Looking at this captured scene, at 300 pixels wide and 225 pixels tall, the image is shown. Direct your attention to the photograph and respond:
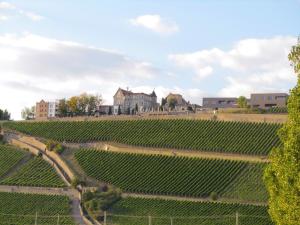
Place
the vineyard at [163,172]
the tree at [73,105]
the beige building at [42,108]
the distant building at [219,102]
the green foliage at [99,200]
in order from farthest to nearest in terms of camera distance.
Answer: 1. the beige building at [42,108]
2. the distant building at [219,102]
3. the tree at [73,105]
4. the vineyard at [163,172]
5. the green foliage at [99,200]

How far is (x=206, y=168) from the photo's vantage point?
61.5 metres

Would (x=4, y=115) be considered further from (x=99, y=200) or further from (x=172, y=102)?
(x=99, y=200)

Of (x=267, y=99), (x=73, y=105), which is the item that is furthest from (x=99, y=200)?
(x=73, y=105)

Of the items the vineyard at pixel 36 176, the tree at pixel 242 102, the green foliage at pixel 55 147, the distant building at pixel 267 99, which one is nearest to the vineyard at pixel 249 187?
the vineyard at pixel 36 176

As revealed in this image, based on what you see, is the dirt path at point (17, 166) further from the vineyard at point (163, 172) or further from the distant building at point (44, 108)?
the distant building at point (44, 108)

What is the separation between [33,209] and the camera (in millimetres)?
55312

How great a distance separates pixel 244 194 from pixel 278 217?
29895 mm

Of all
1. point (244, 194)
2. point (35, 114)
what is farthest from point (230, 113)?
point (35, 114)

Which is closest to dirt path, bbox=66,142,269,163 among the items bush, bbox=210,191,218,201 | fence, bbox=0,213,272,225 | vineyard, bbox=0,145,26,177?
vineyard, bbox=0,145,26,177

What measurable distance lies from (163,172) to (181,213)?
1023 centimetres

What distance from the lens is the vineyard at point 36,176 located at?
204 feet

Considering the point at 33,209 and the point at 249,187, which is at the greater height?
the point at 249,187

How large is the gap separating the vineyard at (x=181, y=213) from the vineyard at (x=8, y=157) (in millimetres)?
A: 16566

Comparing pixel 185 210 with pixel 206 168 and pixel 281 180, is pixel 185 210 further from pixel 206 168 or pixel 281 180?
pixel 281 180
